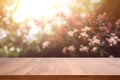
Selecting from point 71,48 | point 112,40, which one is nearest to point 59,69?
point 71,48

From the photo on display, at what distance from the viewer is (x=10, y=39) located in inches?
69.5

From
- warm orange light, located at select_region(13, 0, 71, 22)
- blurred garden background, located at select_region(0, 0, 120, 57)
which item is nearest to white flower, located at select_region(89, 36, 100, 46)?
blurred garden background, located at select_region(0, 0, 120, 57)

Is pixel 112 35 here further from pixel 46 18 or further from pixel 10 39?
pixel 10 39

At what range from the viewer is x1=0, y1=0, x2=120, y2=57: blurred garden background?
69.2 inches

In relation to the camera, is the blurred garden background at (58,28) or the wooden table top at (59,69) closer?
the wooden table top at (59,69)

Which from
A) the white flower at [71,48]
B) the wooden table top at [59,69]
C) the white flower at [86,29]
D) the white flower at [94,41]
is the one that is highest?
the white flower at [86,29]

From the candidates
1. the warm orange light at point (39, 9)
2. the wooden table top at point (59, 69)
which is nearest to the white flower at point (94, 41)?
the warm orange light at point (39, 9)

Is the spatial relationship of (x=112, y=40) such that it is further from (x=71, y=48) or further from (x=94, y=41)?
(x=71, y=48)

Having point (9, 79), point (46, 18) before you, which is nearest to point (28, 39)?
point (46, 18)

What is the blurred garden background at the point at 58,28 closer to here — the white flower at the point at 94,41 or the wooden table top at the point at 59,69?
the white flower at the point at 94,41

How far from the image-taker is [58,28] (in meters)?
1.76

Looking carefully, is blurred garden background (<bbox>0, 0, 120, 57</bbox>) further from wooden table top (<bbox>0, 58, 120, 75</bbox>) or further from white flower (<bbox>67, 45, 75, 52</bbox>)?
wooden table top (<bbox>0, 58, 120, 75</bbox>)

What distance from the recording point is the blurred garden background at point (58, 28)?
176 cm

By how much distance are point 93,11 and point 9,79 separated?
1141 millimetres
